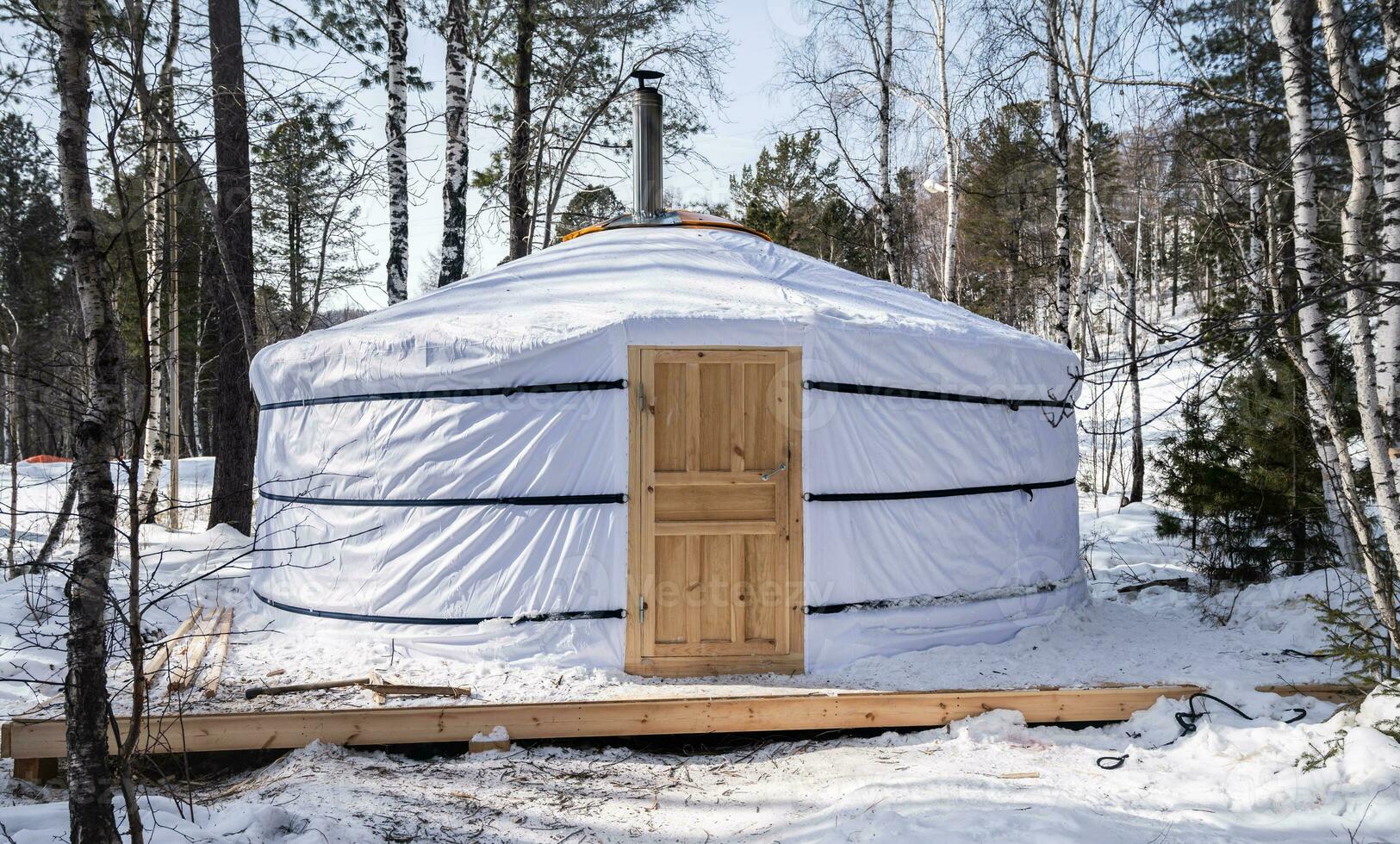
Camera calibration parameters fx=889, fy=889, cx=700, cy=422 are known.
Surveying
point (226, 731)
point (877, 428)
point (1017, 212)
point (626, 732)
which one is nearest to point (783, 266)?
point (877, 428)

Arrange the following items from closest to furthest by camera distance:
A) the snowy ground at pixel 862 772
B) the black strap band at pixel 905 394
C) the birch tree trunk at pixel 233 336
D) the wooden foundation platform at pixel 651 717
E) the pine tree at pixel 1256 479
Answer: the snowy ground at pixel 862 772
the wooden foundation platform at pixel 651 717
the black strap band at pixel 905 394
the pine tree at pixel 1256 479
the birch tree trunk at pixel 233 336

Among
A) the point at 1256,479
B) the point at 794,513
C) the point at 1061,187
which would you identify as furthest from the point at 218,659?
the point at 1061,187

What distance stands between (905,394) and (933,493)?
1.61ft

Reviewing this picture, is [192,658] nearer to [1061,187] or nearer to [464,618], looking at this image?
A: [464,618]

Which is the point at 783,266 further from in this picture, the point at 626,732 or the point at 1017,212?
the point at 1017,212

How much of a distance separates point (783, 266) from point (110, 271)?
3.32 meters

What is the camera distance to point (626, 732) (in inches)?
126

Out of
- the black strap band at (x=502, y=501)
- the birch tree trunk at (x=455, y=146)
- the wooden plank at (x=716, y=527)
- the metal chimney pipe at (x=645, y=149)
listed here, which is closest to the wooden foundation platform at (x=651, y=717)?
the wooden plank at (x=716, y=527)

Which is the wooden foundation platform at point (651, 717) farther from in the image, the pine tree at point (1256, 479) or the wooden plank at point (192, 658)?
the pine tree at point (1256, 479)

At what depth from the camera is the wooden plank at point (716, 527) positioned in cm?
378

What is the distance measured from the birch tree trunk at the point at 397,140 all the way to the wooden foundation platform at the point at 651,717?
4.04m

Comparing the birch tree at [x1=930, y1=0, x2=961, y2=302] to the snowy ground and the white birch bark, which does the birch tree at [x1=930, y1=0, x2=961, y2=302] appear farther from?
the snowy ground

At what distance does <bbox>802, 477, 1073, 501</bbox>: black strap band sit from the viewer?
3891 millimetres

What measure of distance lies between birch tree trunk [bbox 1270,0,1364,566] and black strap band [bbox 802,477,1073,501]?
1.23 meters
